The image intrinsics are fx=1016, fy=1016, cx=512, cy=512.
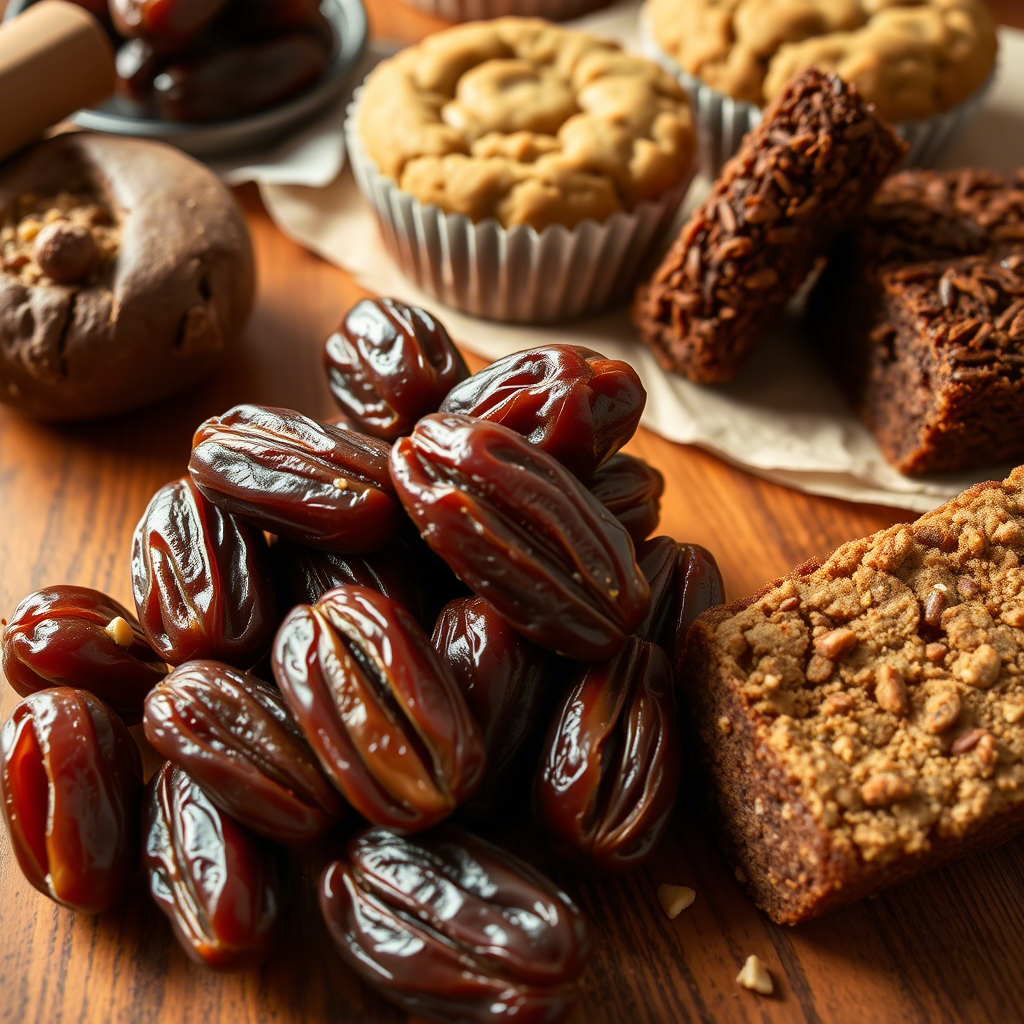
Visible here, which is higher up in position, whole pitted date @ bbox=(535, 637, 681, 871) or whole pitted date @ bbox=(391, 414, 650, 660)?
whole pitted date @ bbox=(391, 414, 650, 660)

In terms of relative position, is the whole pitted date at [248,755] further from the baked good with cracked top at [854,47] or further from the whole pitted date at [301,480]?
the baked good with cracked top at [854,47]

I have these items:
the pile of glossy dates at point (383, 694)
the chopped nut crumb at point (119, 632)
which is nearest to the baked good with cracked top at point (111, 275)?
the pile of glossy dates at point (383, 694)

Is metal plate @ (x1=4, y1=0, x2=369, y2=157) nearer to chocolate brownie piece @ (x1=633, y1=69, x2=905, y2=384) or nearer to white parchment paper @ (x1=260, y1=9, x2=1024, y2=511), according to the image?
white parchment paper @ (x1=260, y1=9, x2=1024, y2=511)

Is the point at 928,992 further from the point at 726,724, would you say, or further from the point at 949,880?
the point at 726,724

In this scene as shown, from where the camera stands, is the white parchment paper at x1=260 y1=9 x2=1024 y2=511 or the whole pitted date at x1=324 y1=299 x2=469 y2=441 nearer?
the whole pitted date at x1=324 y1=299 x2=469 y2=441

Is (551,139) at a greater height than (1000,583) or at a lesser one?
greater

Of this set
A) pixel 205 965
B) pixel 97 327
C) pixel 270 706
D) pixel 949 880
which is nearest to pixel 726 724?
pixel 949 880

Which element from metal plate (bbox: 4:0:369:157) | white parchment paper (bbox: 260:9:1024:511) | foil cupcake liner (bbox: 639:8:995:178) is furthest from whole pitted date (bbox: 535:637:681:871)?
metal plate (bbox: 4:0:369:157)
